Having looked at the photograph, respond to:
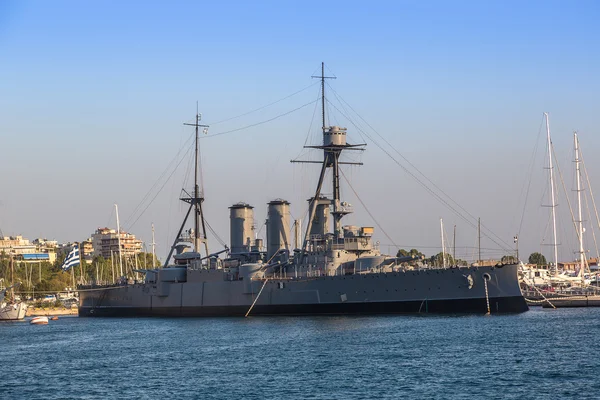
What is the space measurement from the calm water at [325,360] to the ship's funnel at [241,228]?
17171mm

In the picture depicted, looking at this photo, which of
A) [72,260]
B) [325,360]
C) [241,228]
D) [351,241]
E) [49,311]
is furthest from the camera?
[49,311]

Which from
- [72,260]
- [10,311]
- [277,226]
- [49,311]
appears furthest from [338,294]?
[49,311]

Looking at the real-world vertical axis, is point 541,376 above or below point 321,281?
below

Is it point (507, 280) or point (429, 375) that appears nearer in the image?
point (429, 375)

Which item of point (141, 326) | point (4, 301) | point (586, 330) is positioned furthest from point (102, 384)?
point (4, 301)

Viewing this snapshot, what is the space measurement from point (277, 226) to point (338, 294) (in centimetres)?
1101

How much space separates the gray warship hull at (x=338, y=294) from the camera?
2200 inches

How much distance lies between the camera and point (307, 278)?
62.6 meters

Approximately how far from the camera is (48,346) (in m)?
48.4

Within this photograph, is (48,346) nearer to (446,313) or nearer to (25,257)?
(446,313)

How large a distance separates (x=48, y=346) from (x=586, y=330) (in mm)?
27890

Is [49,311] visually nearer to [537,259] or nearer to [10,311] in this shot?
[10,311]

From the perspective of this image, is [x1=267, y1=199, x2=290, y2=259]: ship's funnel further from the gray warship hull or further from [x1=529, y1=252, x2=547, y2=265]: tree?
[x1=529, y1=252, x2=547, y2=265]: tree

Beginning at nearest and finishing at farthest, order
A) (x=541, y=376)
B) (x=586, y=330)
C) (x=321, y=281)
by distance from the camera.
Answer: (x=541, y=376) < (x=586, y=330) < (x=321, y=281)
